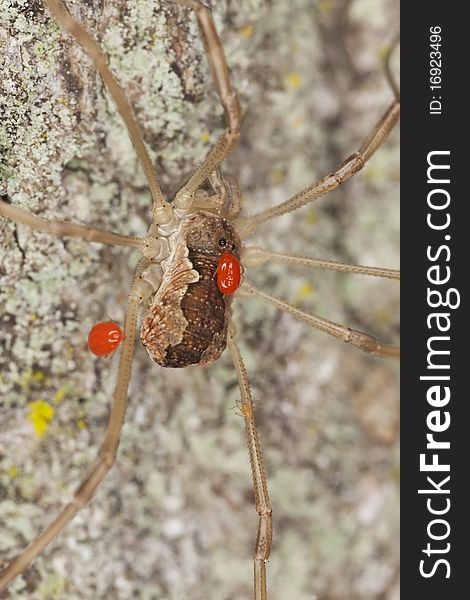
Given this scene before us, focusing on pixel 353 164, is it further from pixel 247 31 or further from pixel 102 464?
pixel 102 464

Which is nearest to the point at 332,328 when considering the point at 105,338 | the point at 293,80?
the point at 105,338

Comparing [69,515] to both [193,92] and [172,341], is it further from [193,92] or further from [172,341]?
[193,92]

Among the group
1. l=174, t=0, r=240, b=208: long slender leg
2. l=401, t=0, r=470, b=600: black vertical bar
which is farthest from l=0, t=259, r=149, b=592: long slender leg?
l=401, t=0, r=470, b=600: black vertical bar

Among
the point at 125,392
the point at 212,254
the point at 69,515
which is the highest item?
the point at 212,254

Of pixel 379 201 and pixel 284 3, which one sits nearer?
pixel 284 3

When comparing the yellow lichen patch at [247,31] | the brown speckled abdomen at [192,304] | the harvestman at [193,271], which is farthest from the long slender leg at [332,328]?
the yellow lichen patch at [247,31]

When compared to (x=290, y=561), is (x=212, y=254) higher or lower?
higher

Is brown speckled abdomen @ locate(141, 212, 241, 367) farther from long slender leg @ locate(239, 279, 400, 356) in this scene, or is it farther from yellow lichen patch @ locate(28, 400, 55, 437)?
yellow lichen patch @ locate(28, 400, 55, 437)

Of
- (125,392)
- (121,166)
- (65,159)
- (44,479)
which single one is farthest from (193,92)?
(44,479)
